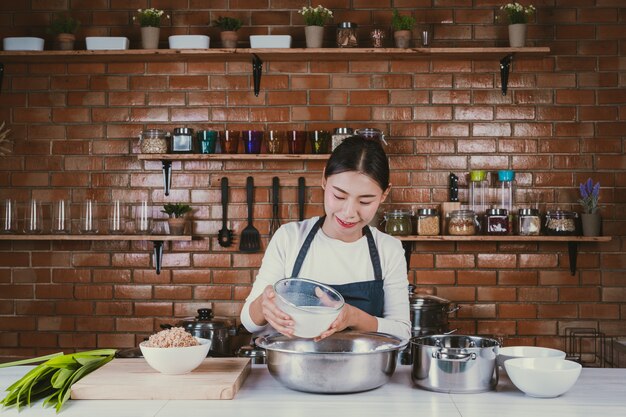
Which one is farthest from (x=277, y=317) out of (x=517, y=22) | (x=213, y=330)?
(x=517, y=22)

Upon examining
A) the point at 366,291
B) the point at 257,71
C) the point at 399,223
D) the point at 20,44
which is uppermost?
the point at 20,44

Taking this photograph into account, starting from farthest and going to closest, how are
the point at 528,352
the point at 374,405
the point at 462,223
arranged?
the point at 462,223 < the point at 528,352 < the point at 374,405

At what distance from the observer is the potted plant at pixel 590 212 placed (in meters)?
3.64

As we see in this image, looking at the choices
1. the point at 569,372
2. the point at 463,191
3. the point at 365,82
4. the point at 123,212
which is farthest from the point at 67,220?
the point at 569,372

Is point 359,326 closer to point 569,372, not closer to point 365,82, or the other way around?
point 569,372

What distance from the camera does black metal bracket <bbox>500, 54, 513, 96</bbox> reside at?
3719 millimetres

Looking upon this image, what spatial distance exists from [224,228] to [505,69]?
170 cm

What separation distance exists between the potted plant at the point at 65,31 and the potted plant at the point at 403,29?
5.48 ft

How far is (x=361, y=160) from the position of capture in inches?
93.0

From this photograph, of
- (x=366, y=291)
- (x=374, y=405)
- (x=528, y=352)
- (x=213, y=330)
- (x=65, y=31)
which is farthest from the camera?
(x=65, y=31)

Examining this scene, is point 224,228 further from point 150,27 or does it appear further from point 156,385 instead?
point 156,385

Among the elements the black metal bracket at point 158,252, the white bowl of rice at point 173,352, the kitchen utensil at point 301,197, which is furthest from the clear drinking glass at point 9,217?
the white bowl of rice at point 173,352

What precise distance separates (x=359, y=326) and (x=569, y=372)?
63 centimetres

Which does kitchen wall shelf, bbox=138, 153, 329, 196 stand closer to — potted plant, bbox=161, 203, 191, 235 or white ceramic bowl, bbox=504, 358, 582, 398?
potted plant, bbox=161, 203, 191, 235
